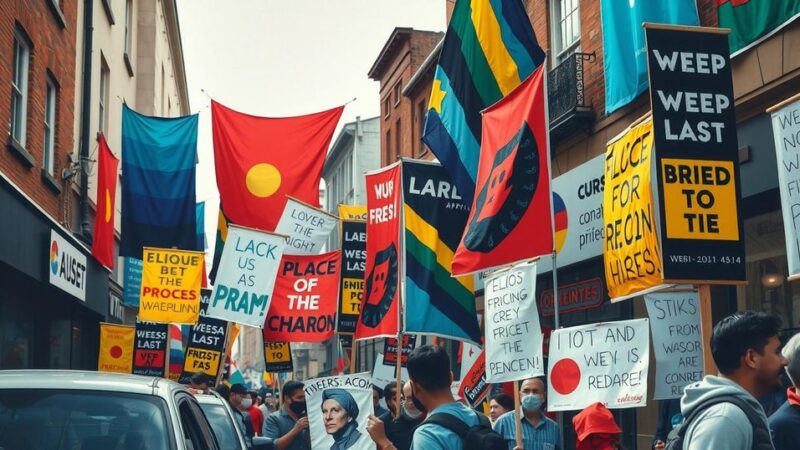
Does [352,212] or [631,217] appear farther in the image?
[352,212]

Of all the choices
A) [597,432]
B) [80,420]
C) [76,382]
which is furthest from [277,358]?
[80,420]

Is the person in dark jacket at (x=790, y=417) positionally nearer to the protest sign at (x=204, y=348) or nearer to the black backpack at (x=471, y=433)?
the black backpack at (x=471, y=433)

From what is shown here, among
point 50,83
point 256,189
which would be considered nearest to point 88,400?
point 256,189

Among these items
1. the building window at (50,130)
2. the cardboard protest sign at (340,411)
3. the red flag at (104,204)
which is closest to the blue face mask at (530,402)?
the cardboard protest sign at (340,411)

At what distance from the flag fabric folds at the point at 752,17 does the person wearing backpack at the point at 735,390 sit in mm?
7169

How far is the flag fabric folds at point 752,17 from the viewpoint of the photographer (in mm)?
10555

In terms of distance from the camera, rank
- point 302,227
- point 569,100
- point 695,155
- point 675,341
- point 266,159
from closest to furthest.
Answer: point 695,155, point 675,341, point 569,100, point 302,227, point 266,159

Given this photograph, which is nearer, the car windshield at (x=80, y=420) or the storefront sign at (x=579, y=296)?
the car windshield at (x=80, y=420)

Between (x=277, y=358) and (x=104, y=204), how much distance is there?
4491 mm

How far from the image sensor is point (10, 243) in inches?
527

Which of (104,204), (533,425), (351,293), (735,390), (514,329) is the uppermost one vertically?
(104,204)

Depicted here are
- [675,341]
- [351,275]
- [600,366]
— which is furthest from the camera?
[351,275]

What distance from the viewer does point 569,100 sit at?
54.4 feet

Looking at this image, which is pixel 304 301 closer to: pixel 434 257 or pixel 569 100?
pixel 434 257
